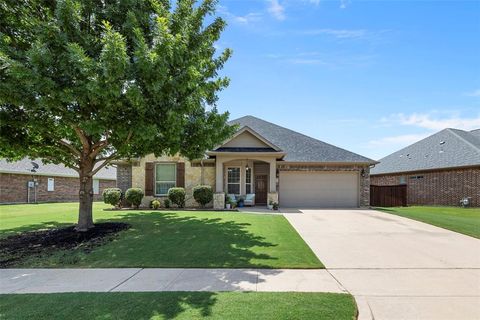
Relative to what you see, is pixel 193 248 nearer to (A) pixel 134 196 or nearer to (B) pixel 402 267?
(B) pixel 402 267

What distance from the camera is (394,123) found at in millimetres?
21562

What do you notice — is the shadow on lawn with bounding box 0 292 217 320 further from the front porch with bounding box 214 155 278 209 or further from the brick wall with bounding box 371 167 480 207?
the brick wall with bounding box 371 167 480 207

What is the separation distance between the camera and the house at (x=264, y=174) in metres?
18.6

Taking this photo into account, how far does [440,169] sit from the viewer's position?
21719mm

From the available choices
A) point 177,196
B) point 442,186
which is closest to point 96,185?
point 177,196

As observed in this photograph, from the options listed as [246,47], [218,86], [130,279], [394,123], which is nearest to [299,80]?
[246,47]

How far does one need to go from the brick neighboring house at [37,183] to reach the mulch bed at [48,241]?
556 inches

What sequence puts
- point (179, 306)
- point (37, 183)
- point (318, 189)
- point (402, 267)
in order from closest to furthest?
point (179, 306) < point (402, 267) < point (318, 189) < point (37, 183)

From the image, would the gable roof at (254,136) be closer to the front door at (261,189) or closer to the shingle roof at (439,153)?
the front door at (261,189)

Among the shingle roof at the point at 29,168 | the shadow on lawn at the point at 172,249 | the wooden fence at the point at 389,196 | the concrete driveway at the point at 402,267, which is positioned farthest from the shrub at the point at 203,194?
the wooden fence at the point at 389,196

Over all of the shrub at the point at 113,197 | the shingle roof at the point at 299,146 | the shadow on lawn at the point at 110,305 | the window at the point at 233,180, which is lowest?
the shadow on lawn at the point at 110,305

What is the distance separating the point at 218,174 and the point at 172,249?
10.2 m

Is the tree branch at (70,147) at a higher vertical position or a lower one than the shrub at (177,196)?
higher

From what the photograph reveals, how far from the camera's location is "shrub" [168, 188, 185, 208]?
18125 millimetres
